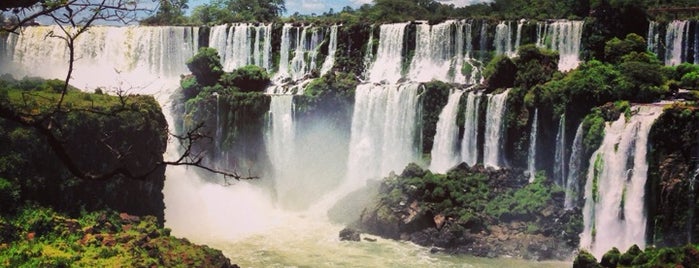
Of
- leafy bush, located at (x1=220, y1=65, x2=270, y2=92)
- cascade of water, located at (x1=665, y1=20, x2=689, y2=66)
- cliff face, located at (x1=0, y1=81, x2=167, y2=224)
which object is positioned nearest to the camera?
cliff face, located at (x1=0, y1=81, x2=167, y2=224)

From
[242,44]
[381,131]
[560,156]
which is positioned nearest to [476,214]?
[560,156]

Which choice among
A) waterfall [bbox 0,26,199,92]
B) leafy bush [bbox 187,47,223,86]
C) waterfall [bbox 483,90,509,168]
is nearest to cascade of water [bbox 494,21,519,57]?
waterfall [bbox 483,90,509,168]

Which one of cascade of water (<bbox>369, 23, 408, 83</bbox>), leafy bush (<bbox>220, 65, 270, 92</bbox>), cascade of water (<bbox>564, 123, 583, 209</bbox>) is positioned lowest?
cascade of water (<bbox>564, 123, 583, 209</bbox>)

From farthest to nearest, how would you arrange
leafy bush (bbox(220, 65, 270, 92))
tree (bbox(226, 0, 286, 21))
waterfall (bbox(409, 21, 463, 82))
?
tree (bbox(226, 0, 286, 21))
leafy bush (bbox(220, 65, 270, 92))
waterfall (bbox(409, 21, 463, 82))

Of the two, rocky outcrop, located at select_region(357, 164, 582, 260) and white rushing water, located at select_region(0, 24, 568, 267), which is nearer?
rocky outcrop, located at select_region(357, 164, 582, 260)

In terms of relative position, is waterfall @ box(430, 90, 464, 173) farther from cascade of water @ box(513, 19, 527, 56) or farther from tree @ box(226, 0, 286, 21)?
tree @ box(226, 0, 286, 21)

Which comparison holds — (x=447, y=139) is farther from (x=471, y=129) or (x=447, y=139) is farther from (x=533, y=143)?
(x=533, y=143)

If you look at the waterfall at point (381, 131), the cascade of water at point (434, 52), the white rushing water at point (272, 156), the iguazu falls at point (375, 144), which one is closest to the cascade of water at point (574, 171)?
the iguazu falls at point (375, 144)
